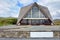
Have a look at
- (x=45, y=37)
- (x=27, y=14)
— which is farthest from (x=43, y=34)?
(x=27, y=14)

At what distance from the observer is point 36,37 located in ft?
53.3

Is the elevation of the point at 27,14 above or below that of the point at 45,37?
above

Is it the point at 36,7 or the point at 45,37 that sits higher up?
the point at 36,7

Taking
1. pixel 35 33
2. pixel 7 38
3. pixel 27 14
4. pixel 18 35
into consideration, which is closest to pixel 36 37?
pixel 35 33

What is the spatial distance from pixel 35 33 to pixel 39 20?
15.6 meters

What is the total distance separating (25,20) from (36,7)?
10.9ft

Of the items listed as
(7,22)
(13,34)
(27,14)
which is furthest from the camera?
(7,22)

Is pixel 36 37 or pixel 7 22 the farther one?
pixel 7 22

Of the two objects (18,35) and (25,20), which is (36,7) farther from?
(18,35)

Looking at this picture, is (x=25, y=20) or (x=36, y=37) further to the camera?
(x=25, y=20)

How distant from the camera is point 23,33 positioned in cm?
1619

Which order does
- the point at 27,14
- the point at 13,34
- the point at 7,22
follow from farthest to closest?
1. the point at 7,22
2. the point at 27,14
3. the point at 13,34

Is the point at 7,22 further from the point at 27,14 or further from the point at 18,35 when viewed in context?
the point at 18,35

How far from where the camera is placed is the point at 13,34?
1617cm
